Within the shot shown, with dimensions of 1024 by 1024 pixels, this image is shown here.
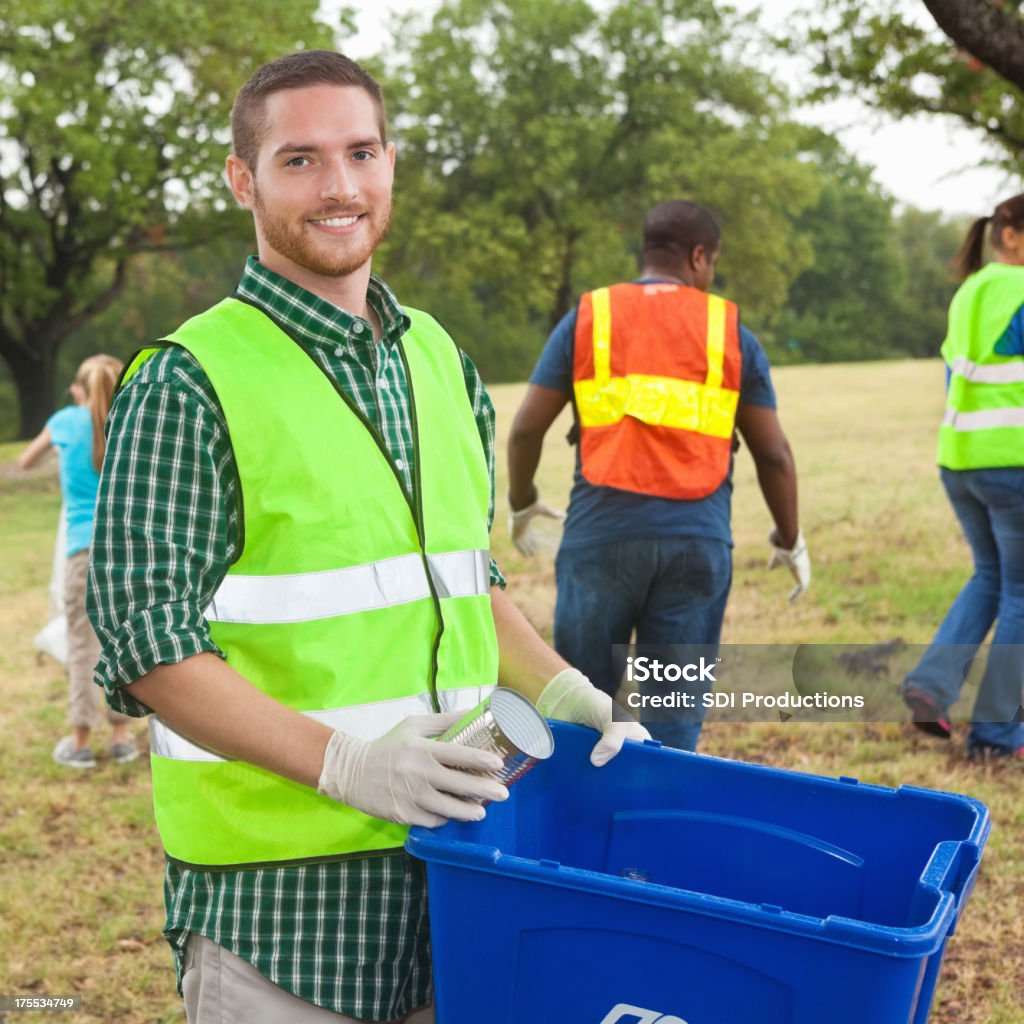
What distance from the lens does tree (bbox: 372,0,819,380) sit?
114 ft

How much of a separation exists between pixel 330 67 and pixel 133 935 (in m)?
3.16

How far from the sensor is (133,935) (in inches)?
163

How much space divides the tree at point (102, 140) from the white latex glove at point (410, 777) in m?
18.9

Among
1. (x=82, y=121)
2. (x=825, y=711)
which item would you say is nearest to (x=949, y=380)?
(x=825, y=711)

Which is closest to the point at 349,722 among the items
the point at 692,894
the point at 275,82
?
the point at 692,894

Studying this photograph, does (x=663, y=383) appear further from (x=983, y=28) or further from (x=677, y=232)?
(x=983, y=28)

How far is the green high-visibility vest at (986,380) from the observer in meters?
4.99

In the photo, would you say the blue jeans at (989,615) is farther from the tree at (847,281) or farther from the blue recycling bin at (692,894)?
the tree at (847,281)

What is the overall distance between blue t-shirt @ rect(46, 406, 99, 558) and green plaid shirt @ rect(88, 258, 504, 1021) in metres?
3.86

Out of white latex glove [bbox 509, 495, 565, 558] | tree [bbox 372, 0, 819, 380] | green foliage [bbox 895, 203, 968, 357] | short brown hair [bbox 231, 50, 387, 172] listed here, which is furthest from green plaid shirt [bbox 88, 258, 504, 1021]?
→ green foliage [bbox 895, 203, 968, 357]

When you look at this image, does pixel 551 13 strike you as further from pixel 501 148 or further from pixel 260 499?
pixel 260 499

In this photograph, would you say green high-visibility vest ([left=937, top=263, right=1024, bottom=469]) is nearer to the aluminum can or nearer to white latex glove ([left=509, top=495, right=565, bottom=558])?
white latex glove ([left=509, top=495, right=565, bottom=558])

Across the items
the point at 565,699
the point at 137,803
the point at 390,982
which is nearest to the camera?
the point at 390,982

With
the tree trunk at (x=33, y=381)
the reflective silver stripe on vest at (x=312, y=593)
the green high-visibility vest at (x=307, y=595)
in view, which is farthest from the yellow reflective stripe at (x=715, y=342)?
the tree trunk at (x=33, y=381)
